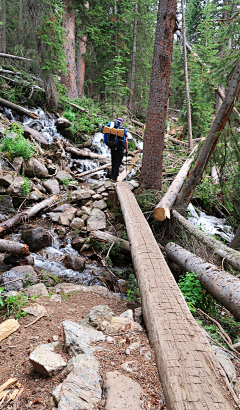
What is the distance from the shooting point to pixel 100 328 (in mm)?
3092

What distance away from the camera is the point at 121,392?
2020 millimetres

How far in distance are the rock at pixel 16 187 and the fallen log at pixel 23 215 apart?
0.69 m

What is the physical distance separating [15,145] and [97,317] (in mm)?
7499

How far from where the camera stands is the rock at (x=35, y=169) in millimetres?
8977

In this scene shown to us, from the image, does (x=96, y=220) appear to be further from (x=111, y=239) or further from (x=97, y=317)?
(x=97, y=317)

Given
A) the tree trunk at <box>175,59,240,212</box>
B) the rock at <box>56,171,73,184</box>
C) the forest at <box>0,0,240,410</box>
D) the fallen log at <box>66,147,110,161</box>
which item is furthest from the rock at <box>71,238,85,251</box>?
the fallen log at <box>66,147,110,161</box>

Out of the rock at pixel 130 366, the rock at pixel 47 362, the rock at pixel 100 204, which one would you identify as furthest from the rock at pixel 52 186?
the rock at pixel 130 366

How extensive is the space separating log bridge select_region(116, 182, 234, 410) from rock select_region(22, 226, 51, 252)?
3.42 meters

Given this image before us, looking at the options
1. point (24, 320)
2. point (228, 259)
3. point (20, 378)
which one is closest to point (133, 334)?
point (20, 378)

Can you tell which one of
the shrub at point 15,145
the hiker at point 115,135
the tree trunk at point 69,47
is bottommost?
the shrub at point 15,145

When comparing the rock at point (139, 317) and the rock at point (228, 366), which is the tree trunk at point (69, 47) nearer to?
the rock at point (139, 317)

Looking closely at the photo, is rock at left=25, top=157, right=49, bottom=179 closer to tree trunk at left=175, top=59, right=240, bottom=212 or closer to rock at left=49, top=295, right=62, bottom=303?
tree trunk at left=175, top=59, right=240, bottom=212

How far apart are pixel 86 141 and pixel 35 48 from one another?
4.99m

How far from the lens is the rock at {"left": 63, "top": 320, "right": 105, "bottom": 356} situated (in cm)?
251
